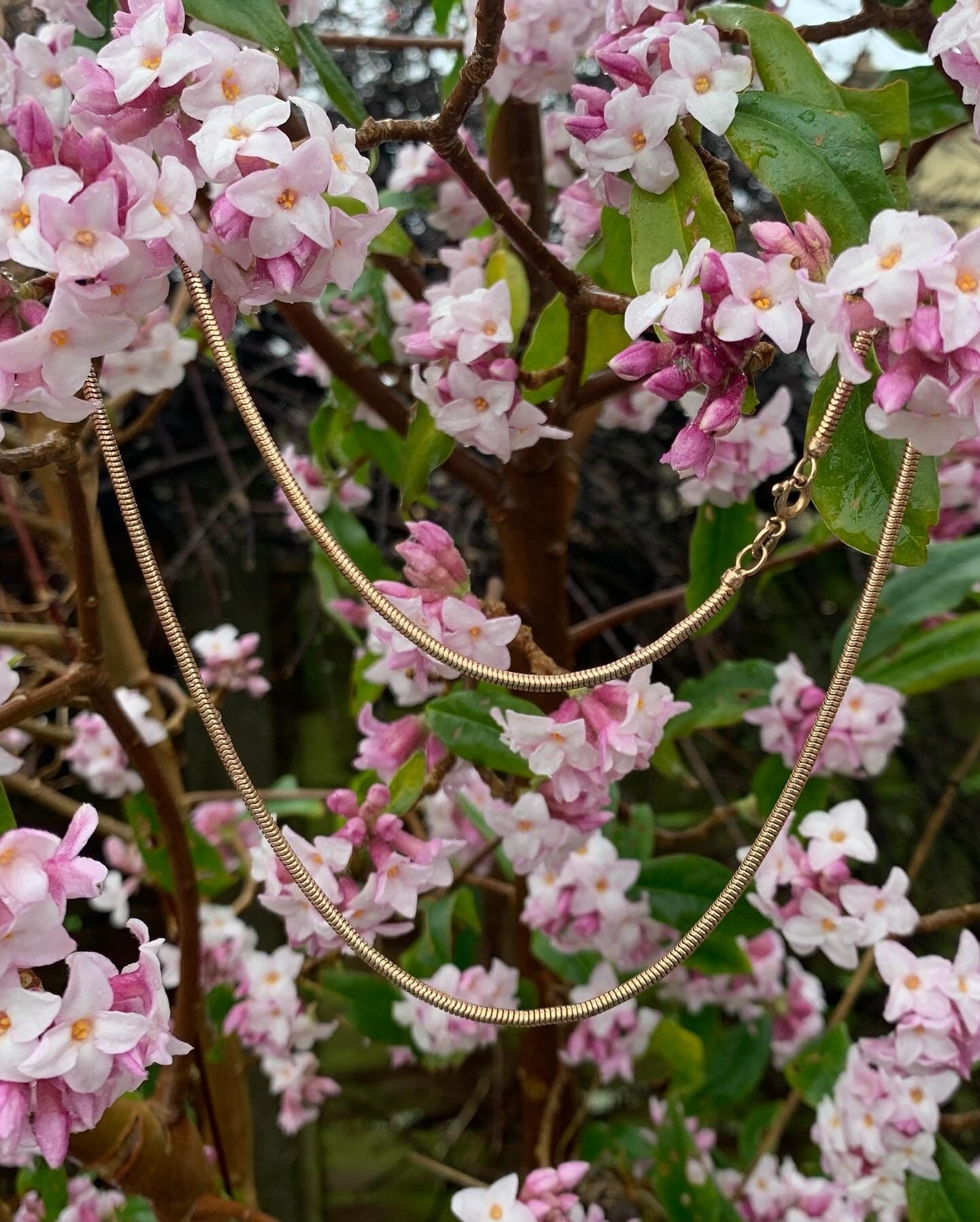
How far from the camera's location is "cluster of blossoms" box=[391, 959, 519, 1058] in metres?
0.79

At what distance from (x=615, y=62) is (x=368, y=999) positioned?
2.56ft

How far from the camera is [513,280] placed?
60cm

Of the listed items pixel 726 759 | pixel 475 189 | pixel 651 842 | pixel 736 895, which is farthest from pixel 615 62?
pixel 726 759

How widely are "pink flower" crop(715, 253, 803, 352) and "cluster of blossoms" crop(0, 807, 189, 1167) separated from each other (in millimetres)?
285

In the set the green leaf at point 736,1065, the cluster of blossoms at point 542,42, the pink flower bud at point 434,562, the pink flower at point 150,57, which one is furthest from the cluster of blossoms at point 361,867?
the green leaf at point 736,1065

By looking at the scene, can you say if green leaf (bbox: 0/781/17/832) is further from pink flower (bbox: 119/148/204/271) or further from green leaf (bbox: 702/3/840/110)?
green leaf (bbox: 702/3/840/110)

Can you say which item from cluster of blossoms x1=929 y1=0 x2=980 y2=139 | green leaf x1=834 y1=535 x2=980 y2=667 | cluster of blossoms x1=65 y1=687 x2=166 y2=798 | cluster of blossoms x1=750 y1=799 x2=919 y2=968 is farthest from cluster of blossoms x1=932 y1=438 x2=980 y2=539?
cluster of blossoms x1=65 y1=687 x2=166 y2=798

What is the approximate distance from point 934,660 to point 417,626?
0.48 m

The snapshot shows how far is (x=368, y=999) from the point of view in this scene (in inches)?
36.0

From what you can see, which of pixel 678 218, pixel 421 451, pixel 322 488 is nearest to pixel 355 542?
pixel 322 488

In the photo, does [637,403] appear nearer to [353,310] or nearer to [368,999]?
[353,310]

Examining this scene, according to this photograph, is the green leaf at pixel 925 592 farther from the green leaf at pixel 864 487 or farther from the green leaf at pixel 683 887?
the green leaf at pixel 864 487

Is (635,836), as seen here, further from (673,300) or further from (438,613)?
(673,300)

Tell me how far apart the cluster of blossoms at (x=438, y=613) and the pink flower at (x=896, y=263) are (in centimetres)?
22
